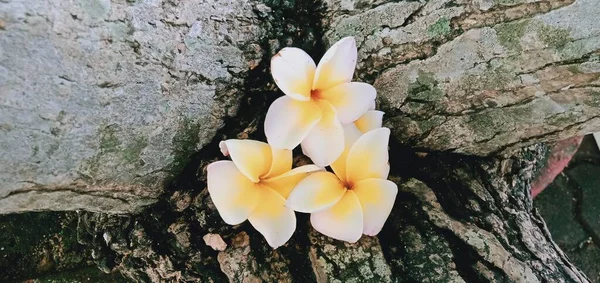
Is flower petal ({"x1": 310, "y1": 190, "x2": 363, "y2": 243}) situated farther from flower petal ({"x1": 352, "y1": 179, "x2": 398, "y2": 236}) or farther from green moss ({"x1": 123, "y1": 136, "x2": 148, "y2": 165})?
green moss ({"x1": 123, "y1": 136, "x2": 148, "y2": 165})

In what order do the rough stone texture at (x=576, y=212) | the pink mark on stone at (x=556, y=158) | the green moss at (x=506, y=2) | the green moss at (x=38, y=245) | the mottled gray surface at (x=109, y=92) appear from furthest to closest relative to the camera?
the rough stone texture at (x=576, y=212) < the pink mark on stone at (x=556, y=158) < the green moss at (x=38, y=245) < the green moss at (x=506, y=2) < the mottled gray surface at (x=109, y=92)

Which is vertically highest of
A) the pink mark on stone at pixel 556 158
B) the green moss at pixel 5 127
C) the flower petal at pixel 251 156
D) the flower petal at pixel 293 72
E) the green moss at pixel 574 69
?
the green moss at pixel 5 127

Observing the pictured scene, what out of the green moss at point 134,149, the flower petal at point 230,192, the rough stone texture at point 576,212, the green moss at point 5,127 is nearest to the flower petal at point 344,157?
the flower petal at point 230,192

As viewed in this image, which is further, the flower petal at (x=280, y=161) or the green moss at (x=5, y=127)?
the flower petal at (x=280, y=161)

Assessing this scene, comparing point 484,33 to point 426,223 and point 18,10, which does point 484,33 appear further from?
point 18,10

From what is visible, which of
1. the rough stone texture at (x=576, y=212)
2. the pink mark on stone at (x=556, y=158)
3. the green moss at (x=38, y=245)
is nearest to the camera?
the green moss at (x=38, y=245)

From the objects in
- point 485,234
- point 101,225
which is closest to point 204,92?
point 101,225

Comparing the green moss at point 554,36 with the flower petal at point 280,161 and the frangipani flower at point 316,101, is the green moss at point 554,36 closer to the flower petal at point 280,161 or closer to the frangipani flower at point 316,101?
the frangipani flower at point 316,101
